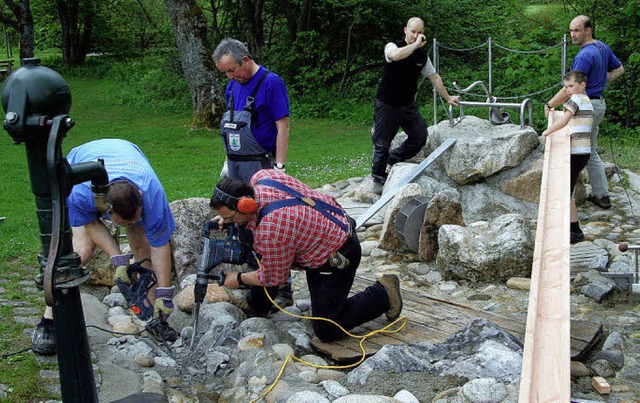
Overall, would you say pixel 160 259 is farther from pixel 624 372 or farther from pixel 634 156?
pixel 634 156

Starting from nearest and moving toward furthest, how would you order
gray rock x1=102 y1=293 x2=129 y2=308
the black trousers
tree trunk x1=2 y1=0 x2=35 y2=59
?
gray rock x1=102 y1=293 x2=129 y2=308, the black trousers, tree trunk x1=2 y1=0 x2=35 y2=59

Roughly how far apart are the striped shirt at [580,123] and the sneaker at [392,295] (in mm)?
2877

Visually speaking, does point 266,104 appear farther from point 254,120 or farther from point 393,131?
point 393,131

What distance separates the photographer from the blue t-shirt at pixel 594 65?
26.7 feet

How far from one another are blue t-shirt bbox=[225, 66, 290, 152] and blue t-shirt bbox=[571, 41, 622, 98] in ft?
12.0

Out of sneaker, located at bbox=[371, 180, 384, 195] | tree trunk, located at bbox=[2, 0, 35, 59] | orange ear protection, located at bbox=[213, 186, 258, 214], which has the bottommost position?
sneaker, located at bbox=[371, 180, 384, 195]

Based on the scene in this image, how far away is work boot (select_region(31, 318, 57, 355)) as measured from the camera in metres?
4.95

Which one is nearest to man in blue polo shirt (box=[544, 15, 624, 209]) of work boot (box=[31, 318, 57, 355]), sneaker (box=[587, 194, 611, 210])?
sneaker (box=[587, 194, 611, 210])

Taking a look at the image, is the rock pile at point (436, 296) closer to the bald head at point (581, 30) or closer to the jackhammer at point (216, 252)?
the jackhammer at point (216, 252)

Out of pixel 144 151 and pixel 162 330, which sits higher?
pixel 144 151

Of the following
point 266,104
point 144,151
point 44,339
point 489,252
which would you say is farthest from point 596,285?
point 144,151

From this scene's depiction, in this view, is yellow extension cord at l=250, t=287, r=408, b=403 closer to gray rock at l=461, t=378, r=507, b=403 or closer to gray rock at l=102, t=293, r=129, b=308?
gray rock at l=461, t=378, r=507, b=403

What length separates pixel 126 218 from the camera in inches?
188

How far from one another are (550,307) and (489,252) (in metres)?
2.56
